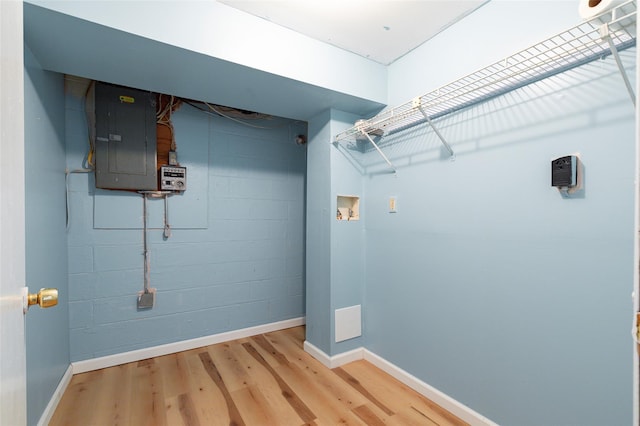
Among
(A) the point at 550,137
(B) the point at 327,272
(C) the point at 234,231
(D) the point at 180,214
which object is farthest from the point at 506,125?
(D) the point at 180,214

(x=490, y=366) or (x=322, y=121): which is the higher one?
(x=322, y=121)

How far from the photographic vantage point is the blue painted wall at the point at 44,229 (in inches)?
58.7

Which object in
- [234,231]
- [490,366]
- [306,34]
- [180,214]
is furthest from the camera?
[234,231]

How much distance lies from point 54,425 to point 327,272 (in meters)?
1.85

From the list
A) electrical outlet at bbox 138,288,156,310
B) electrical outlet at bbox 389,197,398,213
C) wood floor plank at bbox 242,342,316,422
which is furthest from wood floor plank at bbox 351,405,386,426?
electrical outlet at bbox 138,288,156,310

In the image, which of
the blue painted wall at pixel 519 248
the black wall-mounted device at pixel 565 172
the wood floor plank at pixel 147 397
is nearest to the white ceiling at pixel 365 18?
the blue painted wall at pixel 519 248

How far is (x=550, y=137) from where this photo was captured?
1353mm

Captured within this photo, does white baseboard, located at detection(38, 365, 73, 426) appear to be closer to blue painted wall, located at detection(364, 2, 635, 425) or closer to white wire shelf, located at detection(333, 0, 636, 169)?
blue painted wall, located at detection(364, 2, 635, 425)

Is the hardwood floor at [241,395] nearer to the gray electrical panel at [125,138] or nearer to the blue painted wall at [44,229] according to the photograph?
the blue painted wall at [44,229]

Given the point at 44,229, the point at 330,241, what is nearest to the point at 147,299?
the point at 44,229

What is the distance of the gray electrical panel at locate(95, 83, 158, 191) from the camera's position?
2.21 meters

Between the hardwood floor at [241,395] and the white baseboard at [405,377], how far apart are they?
39 mm

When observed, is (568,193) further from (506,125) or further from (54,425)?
(54,425)

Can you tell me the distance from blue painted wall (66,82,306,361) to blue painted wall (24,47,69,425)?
143 millimetres
